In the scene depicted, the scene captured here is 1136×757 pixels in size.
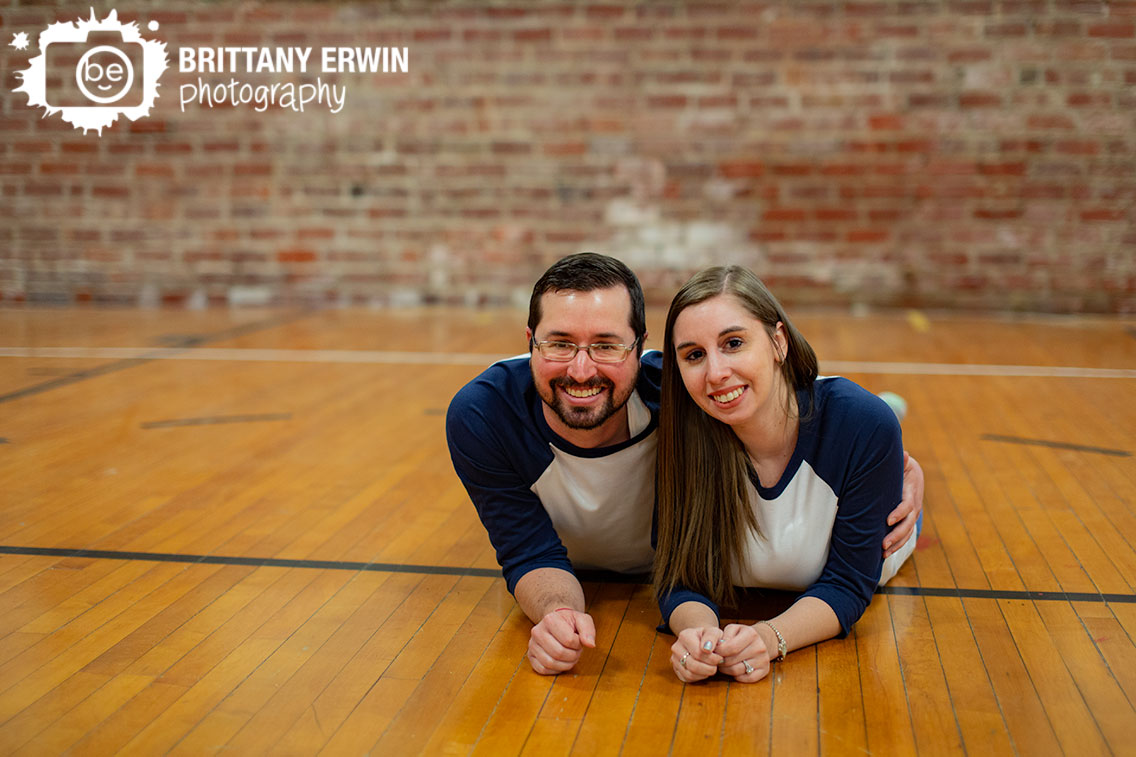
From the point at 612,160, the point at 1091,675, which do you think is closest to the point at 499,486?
the point at 1091,675

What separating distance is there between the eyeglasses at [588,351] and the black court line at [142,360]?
10.9 ft

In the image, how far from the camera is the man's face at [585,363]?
2.04 metres

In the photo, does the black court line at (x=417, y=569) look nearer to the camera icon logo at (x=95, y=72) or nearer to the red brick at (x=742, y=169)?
the red brick at (x=742, y=169)

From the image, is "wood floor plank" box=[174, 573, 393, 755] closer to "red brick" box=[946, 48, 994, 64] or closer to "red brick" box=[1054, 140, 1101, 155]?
"red brick" box=[946, 48, 994, 64]

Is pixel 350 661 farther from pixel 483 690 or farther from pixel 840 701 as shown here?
pixel 840 701

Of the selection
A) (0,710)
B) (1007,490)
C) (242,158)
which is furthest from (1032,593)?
(242,158)

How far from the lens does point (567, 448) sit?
2238 millimetres

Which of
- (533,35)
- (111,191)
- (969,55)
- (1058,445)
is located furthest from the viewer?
(111,191)

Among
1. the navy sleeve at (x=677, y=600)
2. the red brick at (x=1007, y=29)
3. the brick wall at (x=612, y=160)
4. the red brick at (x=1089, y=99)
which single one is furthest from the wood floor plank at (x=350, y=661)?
the red brick at (x=1089, y=99)

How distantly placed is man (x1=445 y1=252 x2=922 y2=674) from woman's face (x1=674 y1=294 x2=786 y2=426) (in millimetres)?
120

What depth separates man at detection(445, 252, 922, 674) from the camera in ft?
6.72

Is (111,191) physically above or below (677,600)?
above

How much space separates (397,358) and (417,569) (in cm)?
303

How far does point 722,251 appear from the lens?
718 centimetres
